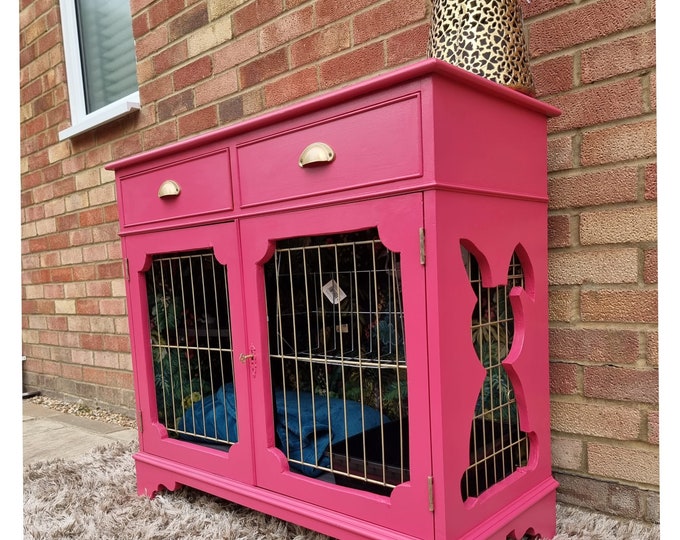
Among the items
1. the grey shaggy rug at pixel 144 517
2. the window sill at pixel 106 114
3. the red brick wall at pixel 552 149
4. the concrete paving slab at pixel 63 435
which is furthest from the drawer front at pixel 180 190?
the concrete paving slab at pixel 63 435

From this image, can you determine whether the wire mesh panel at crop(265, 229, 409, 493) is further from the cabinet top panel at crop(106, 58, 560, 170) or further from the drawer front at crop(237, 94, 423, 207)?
the cabinet top panel at crop(106, 58, 560, 170)

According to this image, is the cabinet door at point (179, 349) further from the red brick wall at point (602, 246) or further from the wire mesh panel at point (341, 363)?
the red brick wall at point (602, 246)

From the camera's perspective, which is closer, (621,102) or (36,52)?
(621,102)

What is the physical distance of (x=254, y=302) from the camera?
1312 mm

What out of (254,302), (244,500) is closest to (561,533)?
(244,500)

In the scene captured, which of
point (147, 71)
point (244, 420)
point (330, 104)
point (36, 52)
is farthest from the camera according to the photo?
point (36, 52)

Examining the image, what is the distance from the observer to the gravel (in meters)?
2.62

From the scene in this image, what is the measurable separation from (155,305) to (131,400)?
122 centimetres

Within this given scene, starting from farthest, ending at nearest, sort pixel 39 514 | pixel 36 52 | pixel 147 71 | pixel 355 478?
pixel 36 52 < pixel 147 71 < pixel 39 514 < pixel 355 478

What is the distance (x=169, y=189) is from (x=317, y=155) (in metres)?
0.55

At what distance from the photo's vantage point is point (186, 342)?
1611 mm

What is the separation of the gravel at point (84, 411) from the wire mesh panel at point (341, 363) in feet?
4.62

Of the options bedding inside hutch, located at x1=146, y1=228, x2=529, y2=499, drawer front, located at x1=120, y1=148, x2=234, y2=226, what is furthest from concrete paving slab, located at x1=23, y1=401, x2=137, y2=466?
drawer front, located at x1=120, y1=148, x2=234, y2=226

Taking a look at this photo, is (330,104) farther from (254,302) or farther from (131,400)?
(131,400)
